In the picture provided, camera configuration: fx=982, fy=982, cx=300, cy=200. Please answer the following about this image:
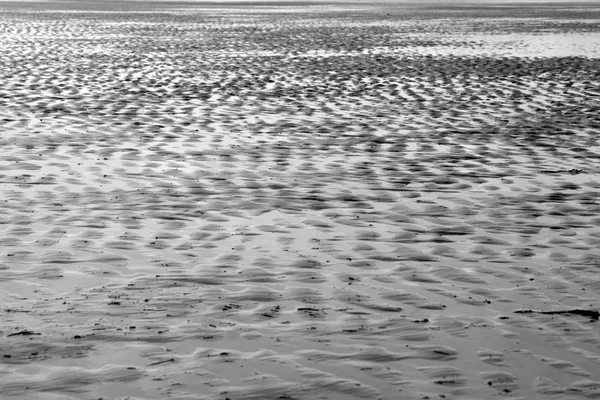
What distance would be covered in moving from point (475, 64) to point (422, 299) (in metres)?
26.6

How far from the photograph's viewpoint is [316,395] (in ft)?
23.7

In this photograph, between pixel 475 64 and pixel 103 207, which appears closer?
pixel 103 207

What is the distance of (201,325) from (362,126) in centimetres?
1180

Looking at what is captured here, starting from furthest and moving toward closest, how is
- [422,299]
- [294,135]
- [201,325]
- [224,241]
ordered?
1. [294,135]
2. [224,241]
3. [422,299]
4. [201,325]

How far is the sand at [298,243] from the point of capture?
304 inches

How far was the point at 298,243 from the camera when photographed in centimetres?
1133

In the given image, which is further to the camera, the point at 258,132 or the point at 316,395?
the point at 258,132

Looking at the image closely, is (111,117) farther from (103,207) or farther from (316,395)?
(316,395)

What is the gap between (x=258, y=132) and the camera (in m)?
19.1

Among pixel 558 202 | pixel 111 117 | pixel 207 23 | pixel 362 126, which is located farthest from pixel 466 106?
pixel 207 23

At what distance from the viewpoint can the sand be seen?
7715mm

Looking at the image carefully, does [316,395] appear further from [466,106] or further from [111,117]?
[466,106]

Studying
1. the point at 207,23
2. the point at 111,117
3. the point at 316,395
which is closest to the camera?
the point at 316,395

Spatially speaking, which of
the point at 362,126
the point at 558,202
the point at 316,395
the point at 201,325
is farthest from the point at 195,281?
the point at 362,126
